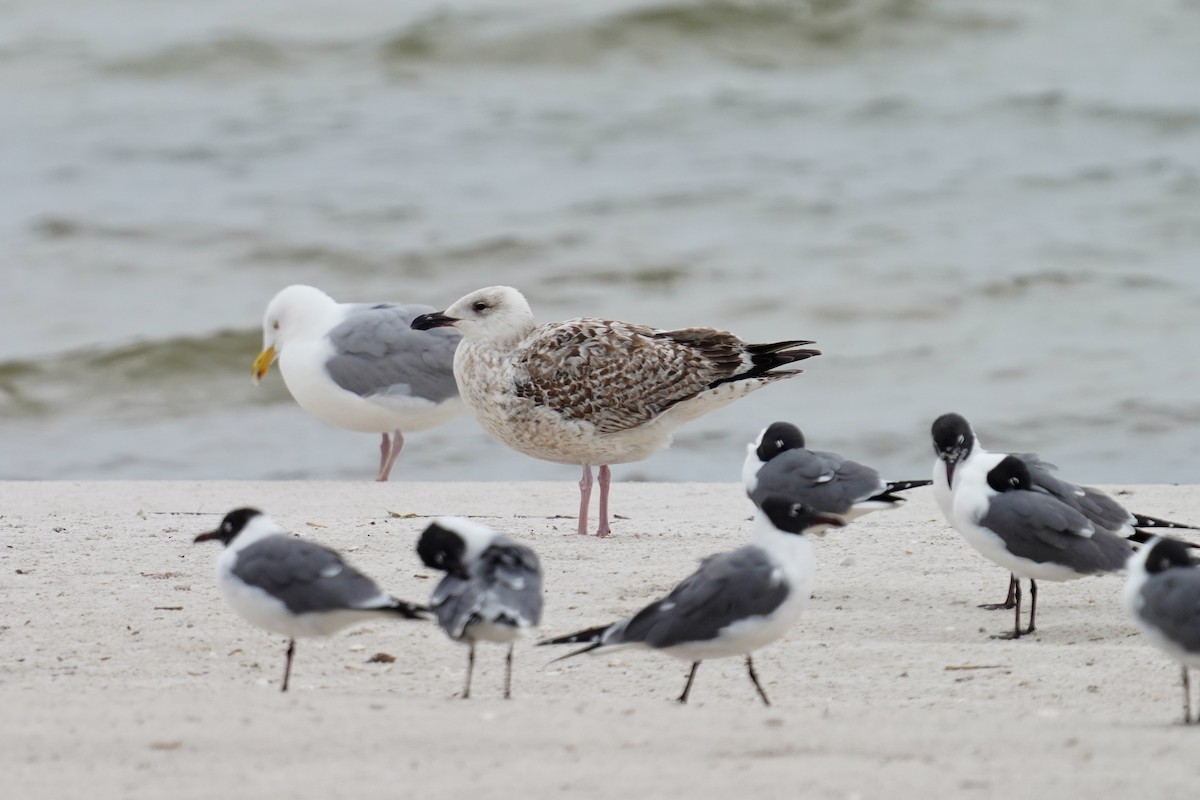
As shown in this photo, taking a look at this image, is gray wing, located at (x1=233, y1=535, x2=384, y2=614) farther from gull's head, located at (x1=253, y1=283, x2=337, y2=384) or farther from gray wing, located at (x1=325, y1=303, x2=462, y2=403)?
gull's head, located at (x1=253, y1=283, x2=337, y2=384)

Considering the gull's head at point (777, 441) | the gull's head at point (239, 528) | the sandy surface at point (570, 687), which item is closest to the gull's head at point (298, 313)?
the sandy surface at point (570, 687)

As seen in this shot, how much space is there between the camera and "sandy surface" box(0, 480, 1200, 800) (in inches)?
155

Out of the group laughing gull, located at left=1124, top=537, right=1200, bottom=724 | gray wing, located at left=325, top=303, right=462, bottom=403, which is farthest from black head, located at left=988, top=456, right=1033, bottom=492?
gray wing, located at left=325, top=303, right=462, bottom=403

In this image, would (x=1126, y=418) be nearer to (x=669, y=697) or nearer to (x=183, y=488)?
(x=183, y=488)

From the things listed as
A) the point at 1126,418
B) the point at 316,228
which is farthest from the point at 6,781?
the point at 316,228

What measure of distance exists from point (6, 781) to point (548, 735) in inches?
53.2

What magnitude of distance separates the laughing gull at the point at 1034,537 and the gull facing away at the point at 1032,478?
15 centimetres

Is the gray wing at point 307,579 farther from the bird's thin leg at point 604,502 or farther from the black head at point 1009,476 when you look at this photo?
the bird's thin leg at point 604,502

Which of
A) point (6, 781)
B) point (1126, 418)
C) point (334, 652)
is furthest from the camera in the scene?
point (1126, 418)

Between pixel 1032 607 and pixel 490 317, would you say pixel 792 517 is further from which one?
pixel 490 317

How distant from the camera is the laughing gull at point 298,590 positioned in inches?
185

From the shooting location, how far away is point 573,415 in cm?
779

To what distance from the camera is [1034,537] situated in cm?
588

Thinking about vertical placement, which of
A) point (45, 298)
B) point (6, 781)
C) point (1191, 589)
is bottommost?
point (45, 298)
